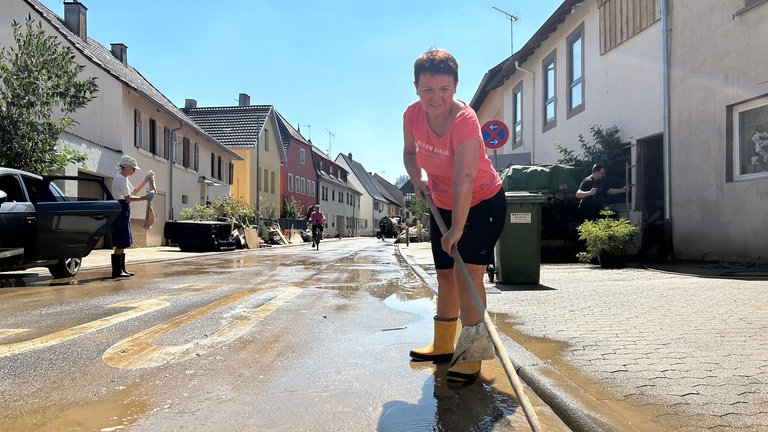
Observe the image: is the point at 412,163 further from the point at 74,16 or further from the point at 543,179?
the point at 74,16

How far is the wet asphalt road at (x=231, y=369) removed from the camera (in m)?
2.41

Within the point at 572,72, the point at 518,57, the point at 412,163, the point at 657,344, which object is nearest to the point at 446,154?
the point at 412,163

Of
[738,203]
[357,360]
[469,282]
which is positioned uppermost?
[738,203]

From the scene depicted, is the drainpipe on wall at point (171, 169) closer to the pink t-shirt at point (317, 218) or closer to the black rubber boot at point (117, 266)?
the pink t-shirt at point (317, 218)

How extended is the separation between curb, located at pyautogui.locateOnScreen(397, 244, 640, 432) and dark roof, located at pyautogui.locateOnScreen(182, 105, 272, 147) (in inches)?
1258

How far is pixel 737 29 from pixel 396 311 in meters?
7.22

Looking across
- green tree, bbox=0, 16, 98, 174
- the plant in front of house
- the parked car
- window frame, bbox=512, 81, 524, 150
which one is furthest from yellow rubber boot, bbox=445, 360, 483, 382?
the plant in front of house

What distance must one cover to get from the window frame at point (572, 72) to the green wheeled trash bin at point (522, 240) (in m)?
7.52

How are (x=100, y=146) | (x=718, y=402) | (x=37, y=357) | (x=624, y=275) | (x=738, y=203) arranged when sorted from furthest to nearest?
1. (x=100, y=146)
2. (x=738, y=203)
3. (x=624, y=275)
4. (x=37, y=357)
5. (x=718, y=402)

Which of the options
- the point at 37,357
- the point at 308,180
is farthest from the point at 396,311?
the point at 308,180

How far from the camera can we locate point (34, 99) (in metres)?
9.72

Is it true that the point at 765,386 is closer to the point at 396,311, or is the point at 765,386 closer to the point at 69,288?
the point at 396,311

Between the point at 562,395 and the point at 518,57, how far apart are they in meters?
15.9

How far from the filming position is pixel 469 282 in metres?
2.75
